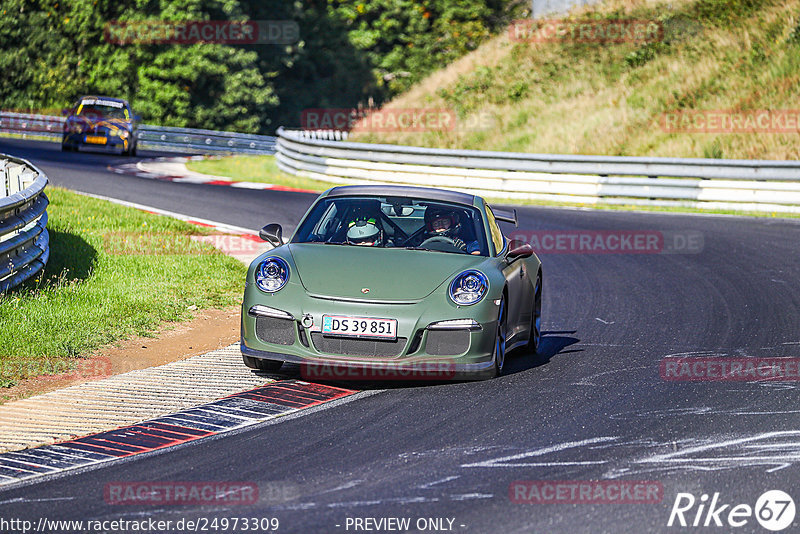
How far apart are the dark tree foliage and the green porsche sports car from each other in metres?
41.2

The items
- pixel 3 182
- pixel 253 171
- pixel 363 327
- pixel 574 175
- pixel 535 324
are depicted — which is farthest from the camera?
pixel 253 171

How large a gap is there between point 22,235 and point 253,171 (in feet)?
61.1

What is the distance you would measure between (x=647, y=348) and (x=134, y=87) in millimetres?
44568

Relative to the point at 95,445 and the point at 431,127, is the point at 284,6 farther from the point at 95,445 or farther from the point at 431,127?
the point at 95,445

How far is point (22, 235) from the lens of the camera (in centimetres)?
1027

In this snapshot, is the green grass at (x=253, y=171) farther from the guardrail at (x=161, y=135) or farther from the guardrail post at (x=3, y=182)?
the guardrail post at (x=3, y=182)

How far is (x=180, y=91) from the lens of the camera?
164ft

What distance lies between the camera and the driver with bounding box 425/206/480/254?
849 centimetres

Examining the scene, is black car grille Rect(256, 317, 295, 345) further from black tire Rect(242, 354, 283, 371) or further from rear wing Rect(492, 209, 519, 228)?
rear wing Rect(492, 209, 519, 228)

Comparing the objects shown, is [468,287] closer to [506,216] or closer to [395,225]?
[395,225]

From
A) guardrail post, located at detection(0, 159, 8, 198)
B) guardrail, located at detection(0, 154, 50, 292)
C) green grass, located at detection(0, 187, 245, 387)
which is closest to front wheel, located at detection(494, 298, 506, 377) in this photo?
green grass, located at detection(0, 187, 245, 387)

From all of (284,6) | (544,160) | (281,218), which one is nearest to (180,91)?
(284,6)

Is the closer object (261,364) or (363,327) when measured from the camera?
(363,327)

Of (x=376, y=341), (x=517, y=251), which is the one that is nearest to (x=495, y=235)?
(x=517, y=251)
